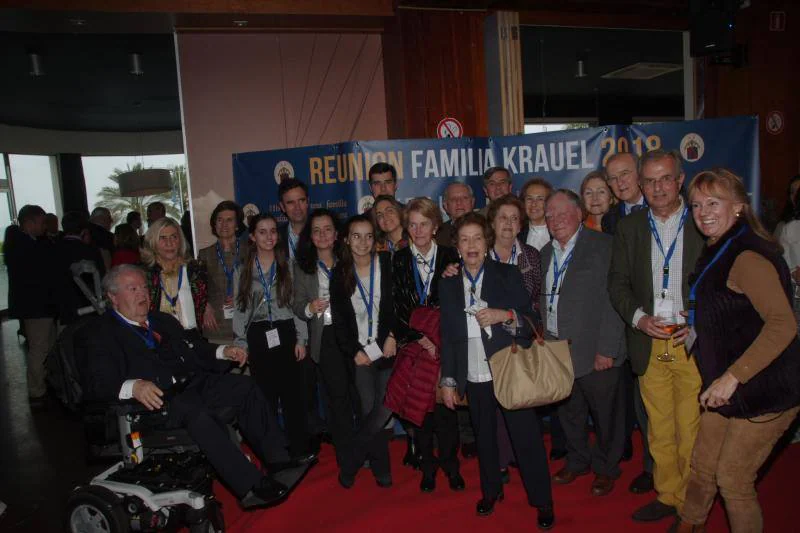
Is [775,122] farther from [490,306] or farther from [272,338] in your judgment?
[272,338]

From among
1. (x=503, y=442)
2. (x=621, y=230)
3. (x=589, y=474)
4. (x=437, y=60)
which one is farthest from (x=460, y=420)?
(x=437, y=60)

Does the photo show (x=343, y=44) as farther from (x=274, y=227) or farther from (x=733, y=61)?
(x=733, y=61)

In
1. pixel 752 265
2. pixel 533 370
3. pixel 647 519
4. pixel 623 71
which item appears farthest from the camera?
pixel 623 71

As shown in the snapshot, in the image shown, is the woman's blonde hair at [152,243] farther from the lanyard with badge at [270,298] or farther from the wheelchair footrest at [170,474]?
the wheelchair footrest at [170,474]

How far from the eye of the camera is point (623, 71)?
12.0m

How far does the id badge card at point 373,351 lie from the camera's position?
3.44 m

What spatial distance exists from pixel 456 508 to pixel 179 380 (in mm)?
1651

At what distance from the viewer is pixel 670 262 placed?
284 cm

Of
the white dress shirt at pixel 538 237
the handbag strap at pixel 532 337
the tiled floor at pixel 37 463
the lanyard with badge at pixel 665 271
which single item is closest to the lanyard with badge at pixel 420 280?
the handbag strap at pixel 532 337

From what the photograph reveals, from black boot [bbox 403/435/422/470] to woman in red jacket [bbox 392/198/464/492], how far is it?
273 millimetres

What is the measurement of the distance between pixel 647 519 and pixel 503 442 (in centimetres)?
88

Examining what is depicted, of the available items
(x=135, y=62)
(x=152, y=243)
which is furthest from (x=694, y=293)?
(x=135, y=62)

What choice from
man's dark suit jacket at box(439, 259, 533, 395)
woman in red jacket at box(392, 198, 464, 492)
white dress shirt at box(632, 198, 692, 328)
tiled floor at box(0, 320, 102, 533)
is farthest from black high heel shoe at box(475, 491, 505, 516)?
tiled floor at box(0, 320, 102, 533)

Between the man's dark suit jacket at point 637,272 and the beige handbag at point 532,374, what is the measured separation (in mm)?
422
